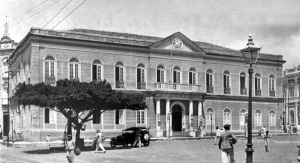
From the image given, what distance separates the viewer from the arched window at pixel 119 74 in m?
38.8

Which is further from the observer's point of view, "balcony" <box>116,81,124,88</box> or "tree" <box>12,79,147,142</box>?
"balcony" <box>116,81,124,88</box>

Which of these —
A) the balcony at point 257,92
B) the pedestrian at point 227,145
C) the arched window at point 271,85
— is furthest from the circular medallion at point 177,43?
the pedestrian at point 227,145

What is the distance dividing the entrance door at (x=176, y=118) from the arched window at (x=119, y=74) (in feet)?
20.2

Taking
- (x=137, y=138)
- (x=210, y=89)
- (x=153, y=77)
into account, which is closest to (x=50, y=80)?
(x=153, y=77)

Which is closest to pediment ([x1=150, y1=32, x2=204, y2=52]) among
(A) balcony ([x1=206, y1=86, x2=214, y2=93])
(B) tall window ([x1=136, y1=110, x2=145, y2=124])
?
(A) balcony ([x1=206, y1=86, x2=214, y2=93])

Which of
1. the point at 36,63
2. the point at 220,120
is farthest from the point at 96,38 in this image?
the point at 220,120

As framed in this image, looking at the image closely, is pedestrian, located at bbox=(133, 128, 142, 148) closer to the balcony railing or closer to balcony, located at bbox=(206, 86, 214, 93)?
the balcony railing

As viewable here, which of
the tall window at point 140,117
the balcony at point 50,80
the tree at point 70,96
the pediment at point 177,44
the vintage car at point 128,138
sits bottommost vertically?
the vintage car at point 128,138

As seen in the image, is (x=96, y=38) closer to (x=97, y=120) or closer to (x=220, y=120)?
(x=97, y=120)

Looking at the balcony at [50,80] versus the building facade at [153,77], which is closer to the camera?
the balcony at [50,80]

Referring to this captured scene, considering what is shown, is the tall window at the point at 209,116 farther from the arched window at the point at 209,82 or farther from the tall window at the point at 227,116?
the arched window at the point at 209,82

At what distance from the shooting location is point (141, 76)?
132 feet

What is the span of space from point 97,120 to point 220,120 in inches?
540

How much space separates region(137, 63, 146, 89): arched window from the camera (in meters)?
40.0
